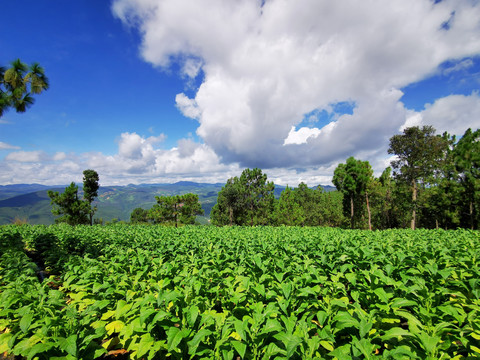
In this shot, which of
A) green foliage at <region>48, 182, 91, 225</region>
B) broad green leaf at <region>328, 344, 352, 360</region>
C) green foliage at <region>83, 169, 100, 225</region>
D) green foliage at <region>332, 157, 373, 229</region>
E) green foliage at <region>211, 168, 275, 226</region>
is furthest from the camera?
green foliage at <region>211, 168, 275, 226</region>

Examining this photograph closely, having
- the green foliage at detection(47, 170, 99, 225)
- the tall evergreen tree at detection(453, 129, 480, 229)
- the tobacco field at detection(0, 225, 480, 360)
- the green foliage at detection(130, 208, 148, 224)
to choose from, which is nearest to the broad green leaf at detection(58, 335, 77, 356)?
the tobacco field at detection(0, 225, 480, 360)

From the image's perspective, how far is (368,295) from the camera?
3598mm

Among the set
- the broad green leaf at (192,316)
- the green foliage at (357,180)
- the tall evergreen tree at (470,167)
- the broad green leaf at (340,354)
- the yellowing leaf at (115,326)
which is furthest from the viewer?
the green foliage at (357,180)

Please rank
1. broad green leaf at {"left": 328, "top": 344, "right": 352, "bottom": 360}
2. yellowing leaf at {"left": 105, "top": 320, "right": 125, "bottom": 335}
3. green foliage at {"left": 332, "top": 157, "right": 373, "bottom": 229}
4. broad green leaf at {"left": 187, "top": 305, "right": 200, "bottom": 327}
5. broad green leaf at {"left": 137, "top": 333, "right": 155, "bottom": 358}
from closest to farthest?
broad green leaf at {"left": 328, "top": 344, "right": 352, "bottom": 360} → broad green leaf at {"left": 137, "top": 333, "right": 155, "bottom": 358} → broad green leaf at {"left": 187, "top": 305, "right": 200, "bottom": 327} → yellowing leaf at {"left": 105, "top": 320, "right": 125, "bottom": 335} → green foliage at {"left": 332, "top": 157, "right": 373, "bottom": 229}

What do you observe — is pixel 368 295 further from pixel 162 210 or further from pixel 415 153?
pixel 162 210

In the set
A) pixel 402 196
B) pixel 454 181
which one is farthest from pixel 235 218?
pixel 454 181

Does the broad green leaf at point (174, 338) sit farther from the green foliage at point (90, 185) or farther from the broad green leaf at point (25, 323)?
the green foliage at point (90, 185)

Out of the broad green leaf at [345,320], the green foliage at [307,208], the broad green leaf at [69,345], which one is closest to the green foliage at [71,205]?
the green foliage at [307,208]

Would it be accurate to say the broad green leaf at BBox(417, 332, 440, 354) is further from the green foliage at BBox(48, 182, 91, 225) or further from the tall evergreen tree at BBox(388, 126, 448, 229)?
the green foliage at BBox(48, 182, 91, 225)

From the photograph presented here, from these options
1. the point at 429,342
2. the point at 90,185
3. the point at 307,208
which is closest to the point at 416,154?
the point at 429,342

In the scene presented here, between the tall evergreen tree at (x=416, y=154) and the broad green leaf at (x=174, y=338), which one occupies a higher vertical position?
the tall evergreen tree at (x=416, y=154)

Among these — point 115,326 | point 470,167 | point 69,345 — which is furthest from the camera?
point 470,167

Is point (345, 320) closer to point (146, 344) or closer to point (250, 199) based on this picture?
point (146, 344)

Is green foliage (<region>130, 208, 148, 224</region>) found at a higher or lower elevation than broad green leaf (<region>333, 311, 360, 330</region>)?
lower
